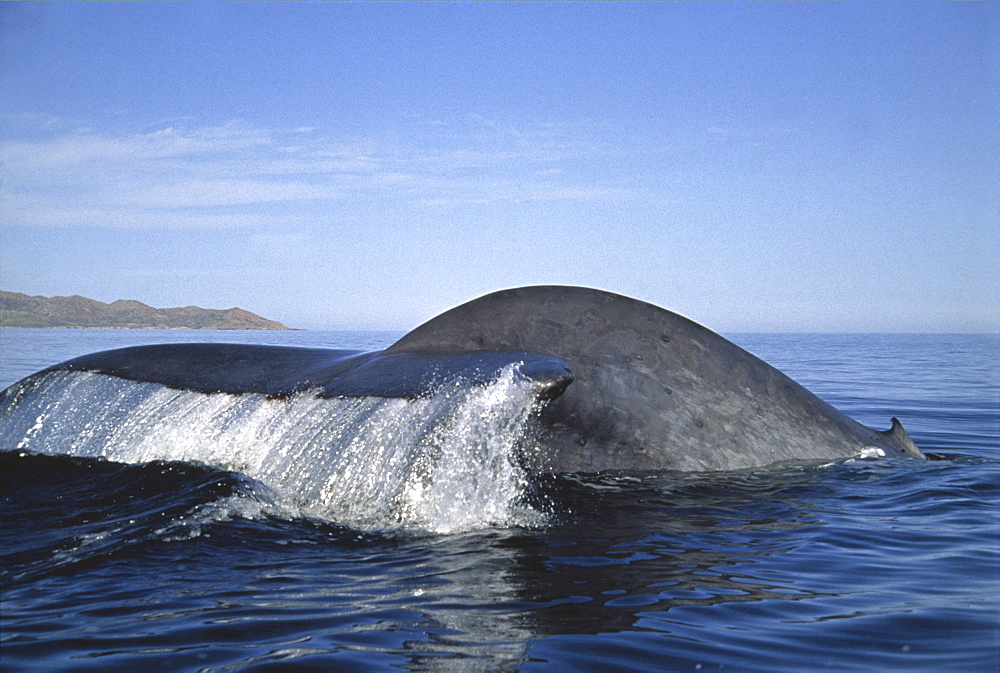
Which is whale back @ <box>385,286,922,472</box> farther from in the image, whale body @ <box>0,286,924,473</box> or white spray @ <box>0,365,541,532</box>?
white spray @ <box>0,365,541,532</box>

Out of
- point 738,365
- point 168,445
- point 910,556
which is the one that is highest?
point 738,365

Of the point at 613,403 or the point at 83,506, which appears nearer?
the point at 83,506

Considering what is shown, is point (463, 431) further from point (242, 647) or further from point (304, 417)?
point (242, 647)

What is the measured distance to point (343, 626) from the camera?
10.8 ft

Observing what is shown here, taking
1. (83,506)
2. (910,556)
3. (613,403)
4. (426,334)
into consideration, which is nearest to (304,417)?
(426,334)

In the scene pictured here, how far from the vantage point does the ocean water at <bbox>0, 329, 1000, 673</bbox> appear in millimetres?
3102

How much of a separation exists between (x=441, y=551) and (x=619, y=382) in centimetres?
192

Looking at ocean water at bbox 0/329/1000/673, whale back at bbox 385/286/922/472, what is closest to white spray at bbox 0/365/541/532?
ocean water at bbox 0/329/1000/673

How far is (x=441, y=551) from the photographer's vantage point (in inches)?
172

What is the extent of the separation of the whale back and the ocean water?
19cm

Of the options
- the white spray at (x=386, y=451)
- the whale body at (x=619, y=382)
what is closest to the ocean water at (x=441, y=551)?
the white spray at (x=386, y=451)

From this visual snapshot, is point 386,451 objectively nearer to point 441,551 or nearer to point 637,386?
point 441,551

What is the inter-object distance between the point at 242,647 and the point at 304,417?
7.55 feet

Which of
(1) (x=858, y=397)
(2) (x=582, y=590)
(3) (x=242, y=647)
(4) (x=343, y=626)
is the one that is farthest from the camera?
(1) (x=858, y=397)
